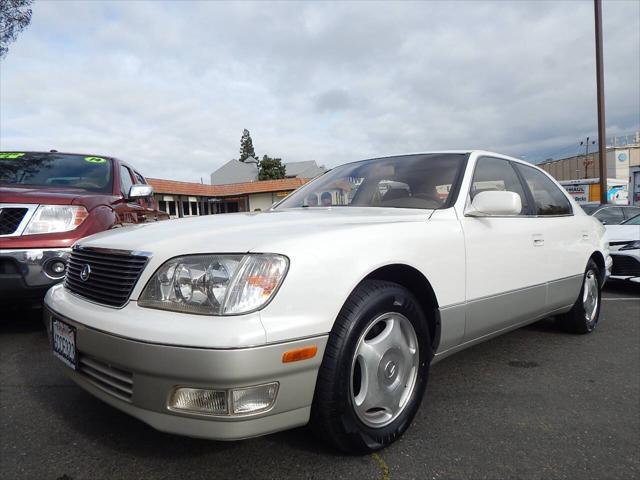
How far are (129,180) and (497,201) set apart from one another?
426 centimetres

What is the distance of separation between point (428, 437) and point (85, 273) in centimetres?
181

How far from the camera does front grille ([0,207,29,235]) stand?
328 centimetres

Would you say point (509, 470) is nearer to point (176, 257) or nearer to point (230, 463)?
point (230, 463)

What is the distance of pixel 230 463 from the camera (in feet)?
6.26

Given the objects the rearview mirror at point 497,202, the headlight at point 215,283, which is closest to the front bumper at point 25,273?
the headlight at point 215,283

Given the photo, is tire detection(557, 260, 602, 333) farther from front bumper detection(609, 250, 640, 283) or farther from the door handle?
front bumper detection(609, 250, 640, 283)

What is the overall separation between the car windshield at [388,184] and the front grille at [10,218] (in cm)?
196

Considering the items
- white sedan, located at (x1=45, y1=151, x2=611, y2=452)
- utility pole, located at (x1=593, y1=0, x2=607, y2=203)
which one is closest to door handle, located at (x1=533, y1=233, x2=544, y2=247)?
white sedan, located at (x1=45, y1=151, x2=611, y2=452)

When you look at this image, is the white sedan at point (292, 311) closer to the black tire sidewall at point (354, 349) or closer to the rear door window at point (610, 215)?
the black tire sidewall at point (354, 349)

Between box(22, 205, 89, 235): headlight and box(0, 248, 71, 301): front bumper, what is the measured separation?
0.18 metres

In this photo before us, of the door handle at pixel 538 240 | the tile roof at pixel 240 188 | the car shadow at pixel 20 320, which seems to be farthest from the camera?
the tile roof at pixel 240 188

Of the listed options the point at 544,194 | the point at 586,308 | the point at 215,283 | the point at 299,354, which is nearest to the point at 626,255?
the point at 586,308

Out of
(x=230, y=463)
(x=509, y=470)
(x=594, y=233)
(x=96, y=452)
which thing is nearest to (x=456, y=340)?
(x=509, y=470)

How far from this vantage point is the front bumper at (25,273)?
3.20 meters
